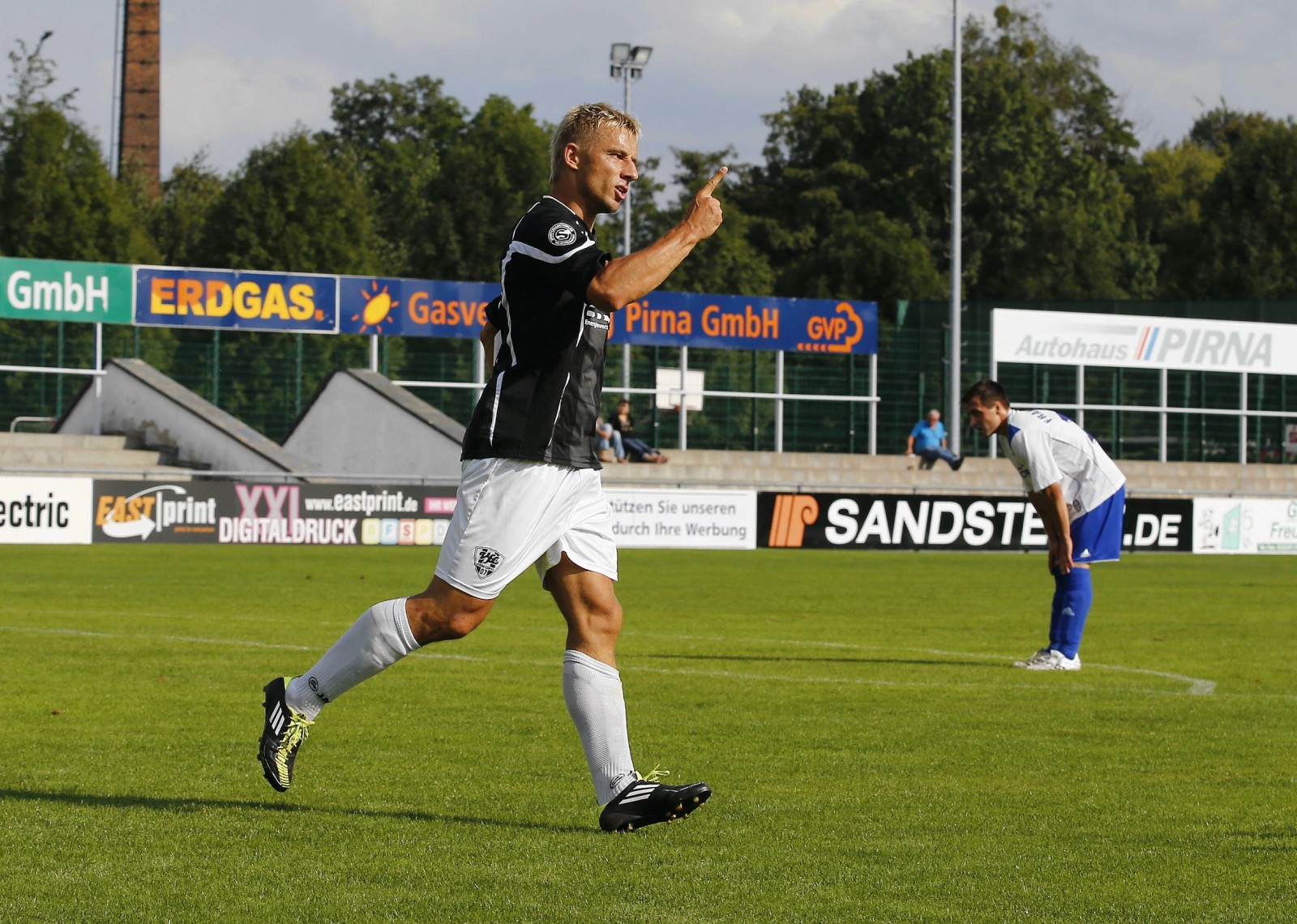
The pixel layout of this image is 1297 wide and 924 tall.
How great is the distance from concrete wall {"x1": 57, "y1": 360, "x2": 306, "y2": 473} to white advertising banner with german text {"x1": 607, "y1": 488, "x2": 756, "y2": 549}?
8272 millimetres

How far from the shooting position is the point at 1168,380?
44562 mm

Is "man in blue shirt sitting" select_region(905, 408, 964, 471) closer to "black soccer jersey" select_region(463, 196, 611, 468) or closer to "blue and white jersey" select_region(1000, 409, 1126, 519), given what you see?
"blue and white jersey" select_region(1000, 409, 1126, 519)

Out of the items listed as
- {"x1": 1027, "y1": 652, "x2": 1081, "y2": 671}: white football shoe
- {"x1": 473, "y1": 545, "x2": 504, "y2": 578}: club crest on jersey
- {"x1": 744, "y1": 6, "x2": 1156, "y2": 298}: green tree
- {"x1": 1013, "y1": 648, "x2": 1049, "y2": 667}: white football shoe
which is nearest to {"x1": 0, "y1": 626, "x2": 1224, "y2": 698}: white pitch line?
{"x1": 1027, "y1": 652, "x2": 1081, "y2": 671}: white football shoe

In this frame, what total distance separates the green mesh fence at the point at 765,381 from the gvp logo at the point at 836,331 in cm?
77

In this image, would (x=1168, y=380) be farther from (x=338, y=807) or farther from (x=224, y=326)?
(x=338, y=807)

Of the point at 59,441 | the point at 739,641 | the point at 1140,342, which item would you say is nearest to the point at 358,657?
the point at 739,641

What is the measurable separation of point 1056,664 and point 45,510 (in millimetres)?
17516

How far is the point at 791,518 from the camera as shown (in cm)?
2825

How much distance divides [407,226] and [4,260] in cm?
3198

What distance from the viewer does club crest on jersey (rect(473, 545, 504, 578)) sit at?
5.34m

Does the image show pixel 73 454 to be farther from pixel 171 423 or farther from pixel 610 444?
pixel 610 444

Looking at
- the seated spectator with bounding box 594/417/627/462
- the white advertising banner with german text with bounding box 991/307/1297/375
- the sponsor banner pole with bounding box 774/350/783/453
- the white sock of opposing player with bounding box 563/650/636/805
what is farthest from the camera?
the white advertising banner with german text with bounding box 991/307/1297/375

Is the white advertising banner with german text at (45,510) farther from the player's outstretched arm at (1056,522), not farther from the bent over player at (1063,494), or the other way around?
the player's outstretched arm at (1056,522)

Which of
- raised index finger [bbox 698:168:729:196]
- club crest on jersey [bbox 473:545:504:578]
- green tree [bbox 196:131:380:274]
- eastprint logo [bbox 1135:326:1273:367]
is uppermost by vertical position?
green tree [bbox 196:131:380:274]
